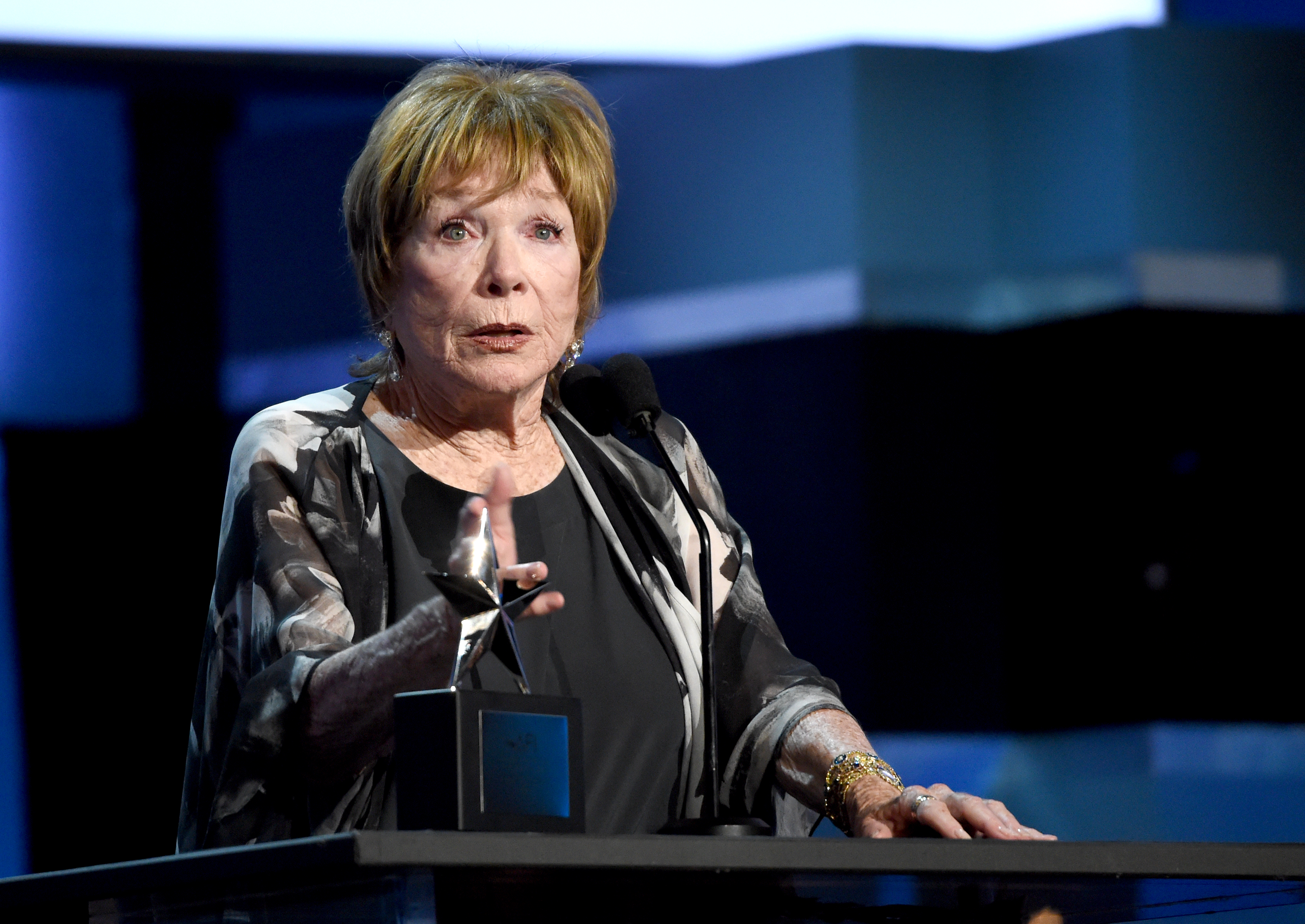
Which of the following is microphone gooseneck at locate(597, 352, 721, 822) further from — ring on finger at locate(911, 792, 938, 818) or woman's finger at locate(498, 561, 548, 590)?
woman's finger at locate(498, 561, 548, 590)

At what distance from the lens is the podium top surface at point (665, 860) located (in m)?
0.93

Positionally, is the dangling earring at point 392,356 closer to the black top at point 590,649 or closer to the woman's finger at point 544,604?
the black top at point 590,649

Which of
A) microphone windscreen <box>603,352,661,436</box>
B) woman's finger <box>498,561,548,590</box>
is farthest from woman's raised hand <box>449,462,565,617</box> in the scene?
microphone windscreen <box>603,352,661,436</box>

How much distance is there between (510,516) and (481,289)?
0.33 metres

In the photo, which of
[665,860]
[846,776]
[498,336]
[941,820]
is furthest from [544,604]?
[498,336]

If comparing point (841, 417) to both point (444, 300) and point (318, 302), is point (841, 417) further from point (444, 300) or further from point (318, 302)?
point (444, 300)

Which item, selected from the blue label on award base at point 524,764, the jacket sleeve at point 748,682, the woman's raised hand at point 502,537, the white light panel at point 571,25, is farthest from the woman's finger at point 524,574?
the white light panel at point 571,25

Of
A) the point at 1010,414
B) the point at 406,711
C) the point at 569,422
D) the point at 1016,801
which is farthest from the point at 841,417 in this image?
the point at 406,711

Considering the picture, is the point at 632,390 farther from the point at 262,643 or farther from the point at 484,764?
the point at 484,764

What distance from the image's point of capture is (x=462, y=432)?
1829mm

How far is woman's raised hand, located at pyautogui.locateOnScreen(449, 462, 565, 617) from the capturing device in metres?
1.15

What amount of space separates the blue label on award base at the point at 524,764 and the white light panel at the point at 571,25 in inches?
75.8

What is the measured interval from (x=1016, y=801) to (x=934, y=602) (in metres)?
0.45

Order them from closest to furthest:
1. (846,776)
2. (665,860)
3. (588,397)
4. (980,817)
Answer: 1. (665,860)
2. (980,817)
3. (846,776)
4. (588,397)
